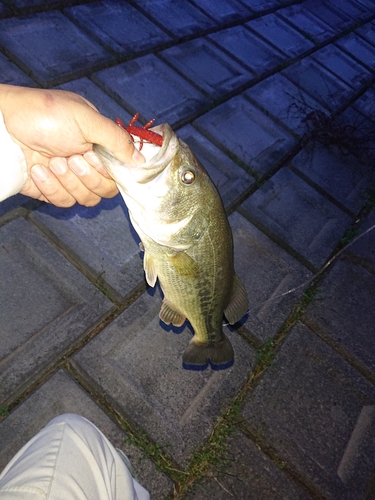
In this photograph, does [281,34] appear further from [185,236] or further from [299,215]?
[185,236]

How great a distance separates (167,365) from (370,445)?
1.90 metres

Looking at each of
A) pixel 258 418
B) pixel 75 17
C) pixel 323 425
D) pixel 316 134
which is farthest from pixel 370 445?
pixel 75 17

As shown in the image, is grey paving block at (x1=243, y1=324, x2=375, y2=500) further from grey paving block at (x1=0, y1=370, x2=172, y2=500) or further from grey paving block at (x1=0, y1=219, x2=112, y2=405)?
grey paving block at (x1=0, y1=219, x2=112, y2=405)

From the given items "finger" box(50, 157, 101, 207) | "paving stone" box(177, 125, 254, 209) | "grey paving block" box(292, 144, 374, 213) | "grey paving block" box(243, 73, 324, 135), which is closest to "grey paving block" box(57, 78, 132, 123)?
"paving stone" box(177, 125, 254, 209)

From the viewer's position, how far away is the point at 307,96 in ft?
21.0

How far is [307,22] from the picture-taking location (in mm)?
8312

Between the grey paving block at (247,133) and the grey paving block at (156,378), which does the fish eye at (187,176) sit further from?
the grey paving block at (247,133)

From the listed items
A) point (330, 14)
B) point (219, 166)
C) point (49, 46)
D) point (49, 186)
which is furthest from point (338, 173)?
point (330, 14)

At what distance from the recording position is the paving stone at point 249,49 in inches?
248

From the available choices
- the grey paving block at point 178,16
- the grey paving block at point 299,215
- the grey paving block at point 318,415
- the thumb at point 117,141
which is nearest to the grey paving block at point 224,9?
the grey paving block at point 178,16

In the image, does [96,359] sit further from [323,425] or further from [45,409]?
[323,425]

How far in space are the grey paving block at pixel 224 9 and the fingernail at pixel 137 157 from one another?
5686 millimetres

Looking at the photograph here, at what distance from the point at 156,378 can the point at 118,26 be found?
4707 millimetres


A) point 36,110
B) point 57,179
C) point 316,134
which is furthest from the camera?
point 316,134
